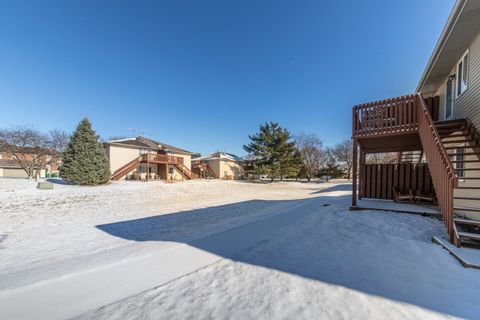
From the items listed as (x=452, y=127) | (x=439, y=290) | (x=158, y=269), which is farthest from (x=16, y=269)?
(x=452, y=127)

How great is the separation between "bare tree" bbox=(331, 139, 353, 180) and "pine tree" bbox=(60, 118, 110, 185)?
46901 millimetres

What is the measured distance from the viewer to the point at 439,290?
2.83m

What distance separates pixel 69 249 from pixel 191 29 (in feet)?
52.4

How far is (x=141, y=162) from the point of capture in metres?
26.0

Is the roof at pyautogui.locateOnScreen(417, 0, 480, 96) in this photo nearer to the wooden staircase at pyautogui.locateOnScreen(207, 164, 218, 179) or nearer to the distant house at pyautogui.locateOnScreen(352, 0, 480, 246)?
the distant house at pyautogui.locateOnScreen(352, 0, 480, 246)

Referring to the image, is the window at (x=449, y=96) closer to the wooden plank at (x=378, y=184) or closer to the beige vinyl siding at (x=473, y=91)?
the beige vinyl siding at (x=473, y=91)

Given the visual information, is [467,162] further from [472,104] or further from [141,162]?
[141,162]

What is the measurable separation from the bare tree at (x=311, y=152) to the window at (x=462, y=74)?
36.9 m

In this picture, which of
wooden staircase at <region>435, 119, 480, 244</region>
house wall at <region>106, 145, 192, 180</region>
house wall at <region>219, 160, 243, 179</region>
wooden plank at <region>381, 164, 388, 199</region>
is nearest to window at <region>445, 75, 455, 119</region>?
wooden staircase at <region>435, 119, 480, 244</region>

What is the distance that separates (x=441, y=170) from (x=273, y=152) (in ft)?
88.1

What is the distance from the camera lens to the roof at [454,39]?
5.43 m

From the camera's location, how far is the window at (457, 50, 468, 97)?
267 inches

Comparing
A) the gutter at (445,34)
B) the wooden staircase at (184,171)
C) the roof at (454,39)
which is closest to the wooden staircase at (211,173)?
the wooden staircase at (184,171)

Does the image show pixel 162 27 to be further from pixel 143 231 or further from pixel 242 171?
pixel 242 171
